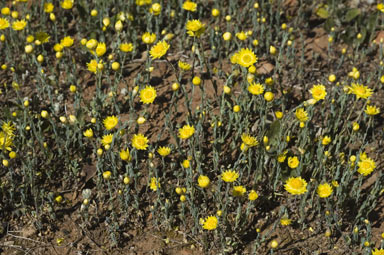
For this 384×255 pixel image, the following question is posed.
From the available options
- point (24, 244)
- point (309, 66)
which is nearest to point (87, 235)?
point (24, 244)

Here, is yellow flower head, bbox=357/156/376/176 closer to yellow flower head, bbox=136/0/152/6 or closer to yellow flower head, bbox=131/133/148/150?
yellow flower head, bbox=131/133/148/150

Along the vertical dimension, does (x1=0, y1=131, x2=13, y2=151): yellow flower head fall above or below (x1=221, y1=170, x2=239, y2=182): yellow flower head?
above

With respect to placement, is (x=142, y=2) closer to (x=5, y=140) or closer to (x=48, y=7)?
(x=48, y=7)

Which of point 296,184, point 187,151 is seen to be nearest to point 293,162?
point 296,184

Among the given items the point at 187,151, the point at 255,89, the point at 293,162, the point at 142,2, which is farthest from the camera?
the point at 142,2

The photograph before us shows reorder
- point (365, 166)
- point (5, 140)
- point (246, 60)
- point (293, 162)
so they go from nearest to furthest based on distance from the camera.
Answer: point (5, 140), point (365, 166), point (293, 162), point (246, 60)

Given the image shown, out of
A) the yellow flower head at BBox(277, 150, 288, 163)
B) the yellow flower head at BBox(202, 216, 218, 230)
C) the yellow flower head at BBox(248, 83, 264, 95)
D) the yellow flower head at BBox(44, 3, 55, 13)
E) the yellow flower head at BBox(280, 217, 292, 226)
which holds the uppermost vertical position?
the yellow flower head at BBox(44, 3, 55, 13)

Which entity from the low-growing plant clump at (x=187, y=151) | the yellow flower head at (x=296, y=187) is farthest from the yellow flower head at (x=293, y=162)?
the yellow flower head at (x=296, y=187)

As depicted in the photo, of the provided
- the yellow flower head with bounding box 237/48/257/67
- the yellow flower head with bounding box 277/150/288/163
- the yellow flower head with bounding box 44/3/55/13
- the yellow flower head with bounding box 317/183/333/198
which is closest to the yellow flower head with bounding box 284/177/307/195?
the yellow flower head with bounding box 317/183/333/198

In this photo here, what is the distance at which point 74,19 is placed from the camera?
5008 millimetres

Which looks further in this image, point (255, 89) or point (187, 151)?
point (187, 151)

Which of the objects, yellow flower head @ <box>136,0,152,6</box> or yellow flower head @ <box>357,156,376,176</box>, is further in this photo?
yellow flower head @ <box>136,0,152,6</box>

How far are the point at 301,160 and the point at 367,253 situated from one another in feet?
2.66

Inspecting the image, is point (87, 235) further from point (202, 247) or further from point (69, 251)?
point (202, 247)
